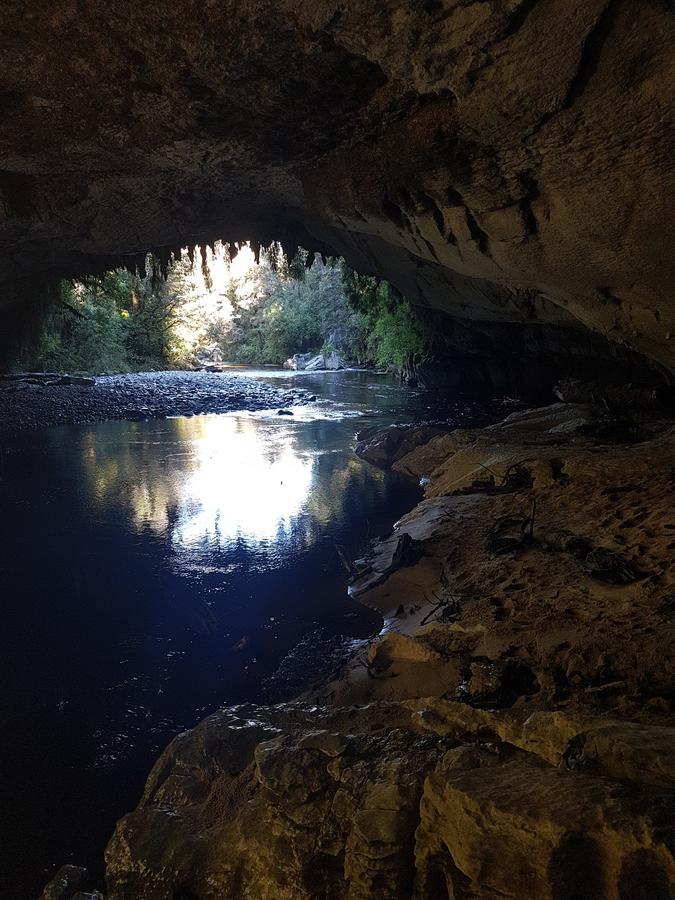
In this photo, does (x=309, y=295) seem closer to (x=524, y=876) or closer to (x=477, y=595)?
(x=477, y=595)

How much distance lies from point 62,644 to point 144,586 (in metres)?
1.13

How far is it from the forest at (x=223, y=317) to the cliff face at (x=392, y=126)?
5311 mm

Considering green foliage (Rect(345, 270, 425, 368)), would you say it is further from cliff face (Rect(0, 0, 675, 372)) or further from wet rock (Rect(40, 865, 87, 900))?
wet rock (Rect(40, 865, 87, 900))

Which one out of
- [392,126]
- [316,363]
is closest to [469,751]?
[392,126]

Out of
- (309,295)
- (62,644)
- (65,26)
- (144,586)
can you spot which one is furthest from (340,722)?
(309,295)

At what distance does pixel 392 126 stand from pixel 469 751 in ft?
20.9

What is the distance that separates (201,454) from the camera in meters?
11.5

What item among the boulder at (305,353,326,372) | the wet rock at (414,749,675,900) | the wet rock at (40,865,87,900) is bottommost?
the wet rock at (40,865,87,900)

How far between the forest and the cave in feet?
20.7

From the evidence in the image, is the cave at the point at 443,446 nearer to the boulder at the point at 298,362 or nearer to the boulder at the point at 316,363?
the boulder at the point at 316,363

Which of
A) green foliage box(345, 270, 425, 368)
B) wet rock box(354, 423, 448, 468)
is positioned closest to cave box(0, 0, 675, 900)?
wet rock box(354, 423, 448, 468)

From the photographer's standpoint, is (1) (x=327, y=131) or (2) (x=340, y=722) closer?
(2) (x=340, y=722)

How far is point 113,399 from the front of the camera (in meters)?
17.9

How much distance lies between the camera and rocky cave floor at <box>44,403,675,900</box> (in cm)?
154
